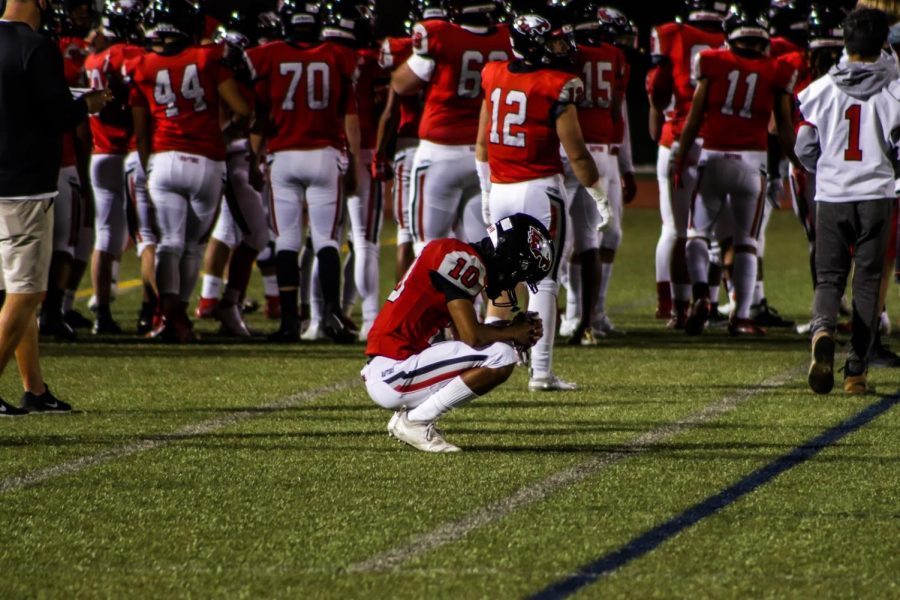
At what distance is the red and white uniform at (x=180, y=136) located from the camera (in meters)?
9.53

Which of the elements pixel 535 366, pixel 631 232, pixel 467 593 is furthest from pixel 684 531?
pixel 631 232

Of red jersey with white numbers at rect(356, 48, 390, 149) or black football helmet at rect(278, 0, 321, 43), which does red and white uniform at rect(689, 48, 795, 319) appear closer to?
red jersey with white numbers at rect(356, 48, 390, 149)

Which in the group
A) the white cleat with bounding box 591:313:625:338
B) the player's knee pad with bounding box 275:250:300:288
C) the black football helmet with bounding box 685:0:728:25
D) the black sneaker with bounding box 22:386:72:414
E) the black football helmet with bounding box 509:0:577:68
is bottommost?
the white cleat with bounding box 591:313:625:338

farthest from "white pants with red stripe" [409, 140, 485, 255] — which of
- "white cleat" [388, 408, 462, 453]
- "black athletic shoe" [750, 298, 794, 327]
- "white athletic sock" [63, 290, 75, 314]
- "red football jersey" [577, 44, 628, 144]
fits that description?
"white cleat" [388, 408, 462, 453]

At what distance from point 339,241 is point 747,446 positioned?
4342 mm

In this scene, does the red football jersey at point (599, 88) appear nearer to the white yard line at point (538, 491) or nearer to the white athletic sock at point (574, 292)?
the white athletic sock at point (574, 292)

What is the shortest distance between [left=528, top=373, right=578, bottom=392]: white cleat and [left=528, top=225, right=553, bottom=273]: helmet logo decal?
5.37 feet

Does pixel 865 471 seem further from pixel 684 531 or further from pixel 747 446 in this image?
pixel 684 531

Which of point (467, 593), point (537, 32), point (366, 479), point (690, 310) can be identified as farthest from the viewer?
point (690, 310)

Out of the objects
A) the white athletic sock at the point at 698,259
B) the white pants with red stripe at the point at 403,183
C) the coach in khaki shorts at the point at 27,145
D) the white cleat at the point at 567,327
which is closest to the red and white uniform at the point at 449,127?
the white pants with red stripe at the point at 403,183

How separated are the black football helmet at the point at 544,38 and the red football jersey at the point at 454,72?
1.45m

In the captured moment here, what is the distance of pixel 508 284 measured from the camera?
6.02 meters

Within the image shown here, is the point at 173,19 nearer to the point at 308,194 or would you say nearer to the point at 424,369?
the point at 308,194

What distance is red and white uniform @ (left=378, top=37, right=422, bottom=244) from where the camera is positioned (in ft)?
32.5
